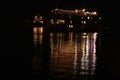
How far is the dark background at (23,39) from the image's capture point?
1878 cm

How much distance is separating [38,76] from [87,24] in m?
138

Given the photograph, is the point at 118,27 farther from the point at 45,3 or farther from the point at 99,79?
the point at 99,79

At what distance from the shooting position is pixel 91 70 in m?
19.0

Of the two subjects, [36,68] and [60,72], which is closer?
[60,72]

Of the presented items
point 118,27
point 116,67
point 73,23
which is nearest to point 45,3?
point 118,27

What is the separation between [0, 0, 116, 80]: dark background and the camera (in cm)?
1878

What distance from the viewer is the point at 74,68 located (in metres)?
19.7

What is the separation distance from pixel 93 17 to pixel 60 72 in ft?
492

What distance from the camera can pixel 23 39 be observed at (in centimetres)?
5003

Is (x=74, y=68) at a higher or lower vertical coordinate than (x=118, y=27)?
lower

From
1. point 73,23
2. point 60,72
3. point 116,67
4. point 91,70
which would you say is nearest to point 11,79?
point 60,72

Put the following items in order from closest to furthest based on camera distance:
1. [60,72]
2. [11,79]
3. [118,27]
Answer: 1. [11,79]
2. [60,72]
3. [118,27]

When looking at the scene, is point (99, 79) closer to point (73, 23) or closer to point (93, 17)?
point (73, 23)

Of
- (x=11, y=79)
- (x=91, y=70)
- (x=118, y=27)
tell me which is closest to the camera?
(x=11, y=79)
